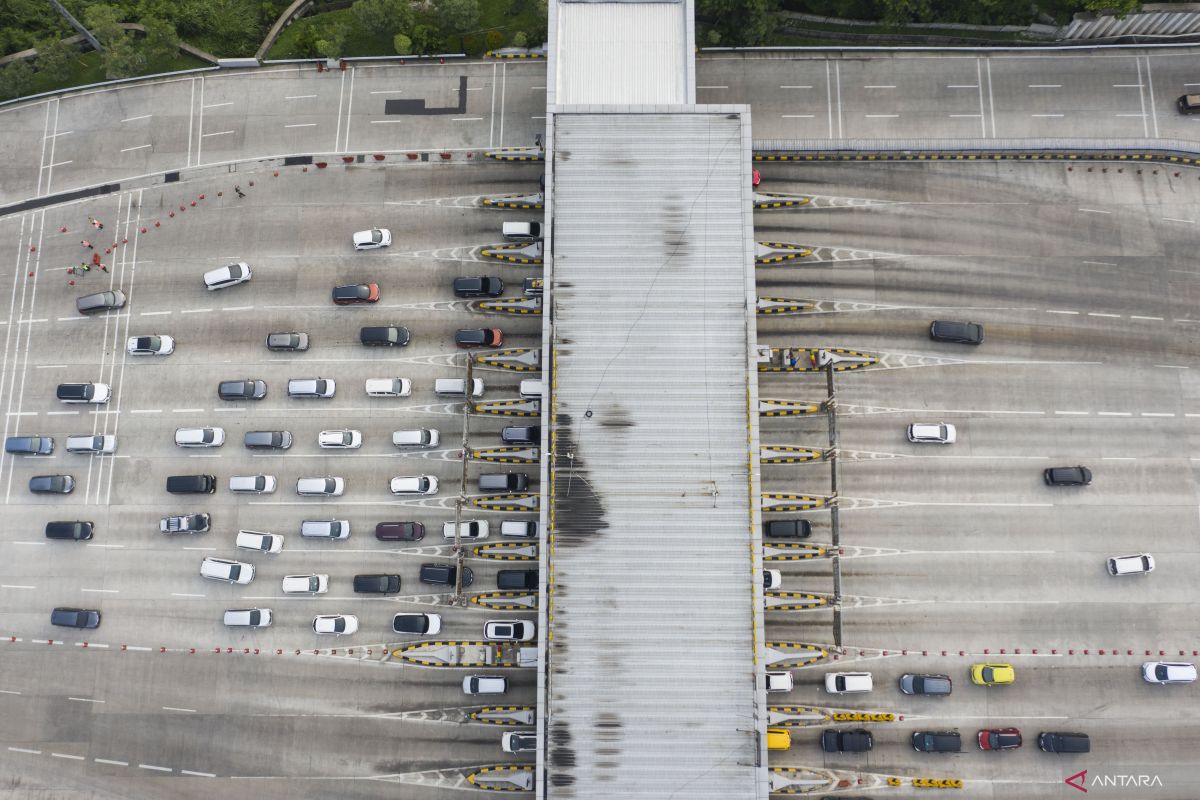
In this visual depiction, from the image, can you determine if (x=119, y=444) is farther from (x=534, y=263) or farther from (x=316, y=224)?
(x=534, y=263)

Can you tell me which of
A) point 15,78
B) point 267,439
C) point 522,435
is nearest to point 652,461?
point 522,435

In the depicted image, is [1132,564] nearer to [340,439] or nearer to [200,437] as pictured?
[340,439]

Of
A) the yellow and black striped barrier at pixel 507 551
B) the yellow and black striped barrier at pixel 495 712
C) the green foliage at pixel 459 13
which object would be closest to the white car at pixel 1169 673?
the yellow and black striped barrier at pixel 495 712

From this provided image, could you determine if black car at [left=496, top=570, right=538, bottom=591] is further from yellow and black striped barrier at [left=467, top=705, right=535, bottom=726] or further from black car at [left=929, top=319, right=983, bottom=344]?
black car at [left=929, top=319, right=983, bottom=344]

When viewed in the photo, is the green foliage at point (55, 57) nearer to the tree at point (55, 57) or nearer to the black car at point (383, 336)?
the tree at point (55, 57)

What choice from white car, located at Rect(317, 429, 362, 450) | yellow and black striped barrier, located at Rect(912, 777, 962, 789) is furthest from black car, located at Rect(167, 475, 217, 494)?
yellow and black striped barrier, located at Rect(912, 777, 962, 789)

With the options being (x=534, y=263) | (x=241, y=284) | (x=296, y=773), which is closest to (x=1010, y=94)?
(x=534, y=263)
